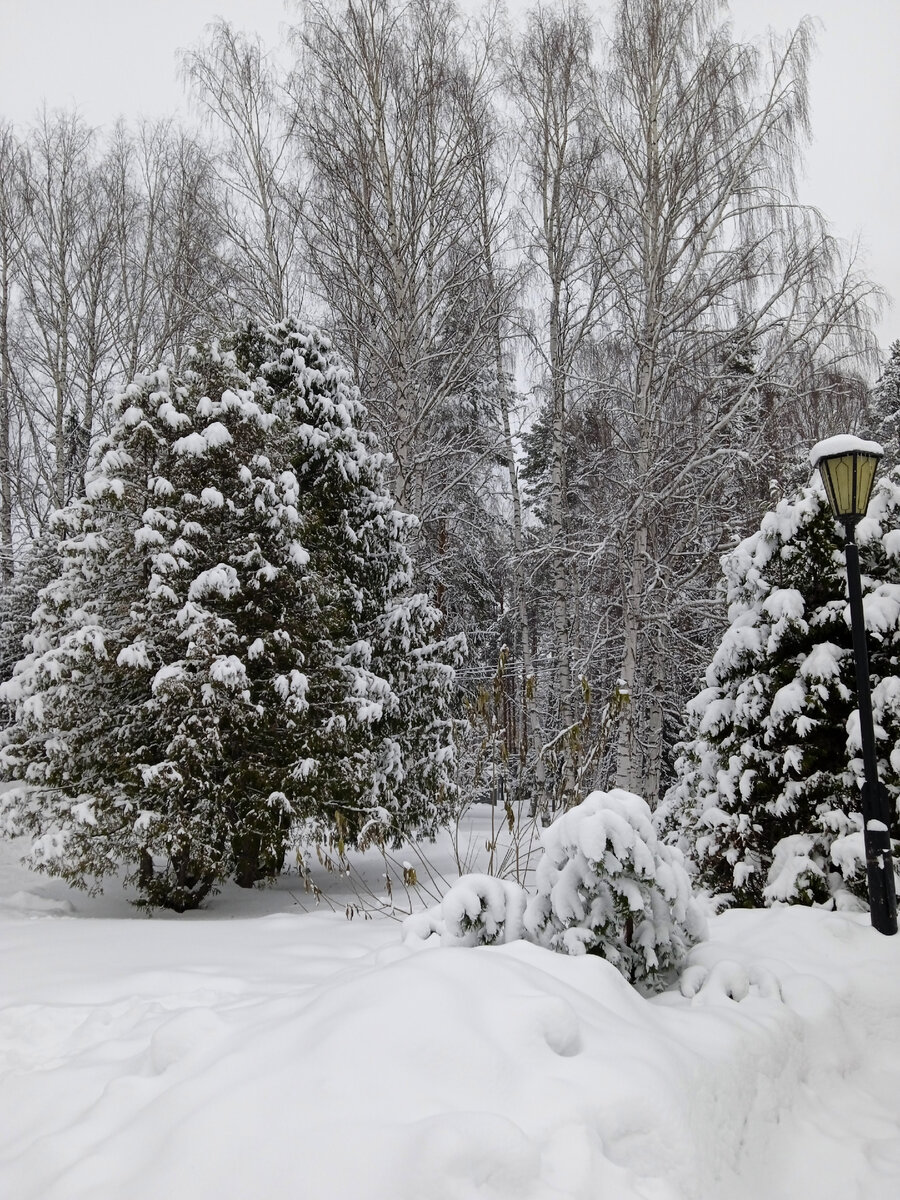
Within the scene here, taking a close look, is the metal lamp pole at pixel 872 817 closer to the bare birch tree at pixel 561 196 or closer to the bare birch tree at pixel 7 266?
the bare birch tree at pixel 561 196

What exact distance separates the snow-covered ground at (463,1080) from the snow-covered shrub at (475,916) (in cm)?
15

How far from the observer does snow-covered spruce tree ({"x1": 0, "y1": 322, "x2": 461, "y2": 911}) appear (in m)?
6.32

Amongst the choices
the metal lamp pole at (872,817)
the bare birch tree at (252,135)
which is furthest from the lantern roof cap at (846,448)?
the bare birch tree at (252,135)

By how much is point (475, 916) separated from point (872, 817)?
232 centimetres

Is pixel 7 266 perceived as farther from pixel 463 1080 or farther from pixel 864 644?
pixel 463 1080

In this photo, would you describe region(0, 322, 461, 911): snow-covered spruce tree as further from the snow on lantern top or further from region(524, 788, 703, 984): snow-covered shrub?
the snow on lantern top

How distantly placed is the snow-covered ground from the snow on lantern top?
2.32 m

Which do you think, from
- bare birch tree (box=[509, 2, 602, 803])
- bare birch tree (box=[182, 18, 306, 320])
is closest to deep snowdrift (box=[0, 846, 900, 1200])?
bare birch tree (box=[509, 2, 602, 803])

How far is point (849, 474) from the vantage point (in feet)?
14.0

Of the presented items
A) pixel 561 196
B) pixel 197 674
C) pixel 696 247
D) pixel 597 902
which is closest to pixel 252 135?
pixel 561 196

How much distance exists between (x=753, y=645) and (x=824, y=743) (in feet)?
2.47

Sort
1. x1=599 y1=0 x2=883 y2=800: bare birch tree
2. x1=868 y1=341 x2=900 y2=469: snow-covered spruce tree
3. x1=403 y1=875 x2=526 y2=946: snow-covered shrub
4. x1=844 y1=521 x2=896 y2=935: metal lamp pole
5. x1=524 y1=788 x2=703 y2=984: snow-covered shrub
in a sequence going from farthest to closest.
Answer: x1=868 y1=341 x2=900 y2=469: snow-covered spruce tree → x1=599 y1=0 x2=883 y2=800: bare birch tree → x1=844 y1=521 x2=896 y2=935: metal lamp pole → x1=403 y1=875 x2=526 y2=946: snow-covered shrub → x1=524 y1=788 x2=703 y2=984: snow-covered shrub

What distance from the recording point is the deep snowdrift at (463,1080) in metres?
1.83

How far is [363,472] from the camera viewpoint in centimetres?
867
